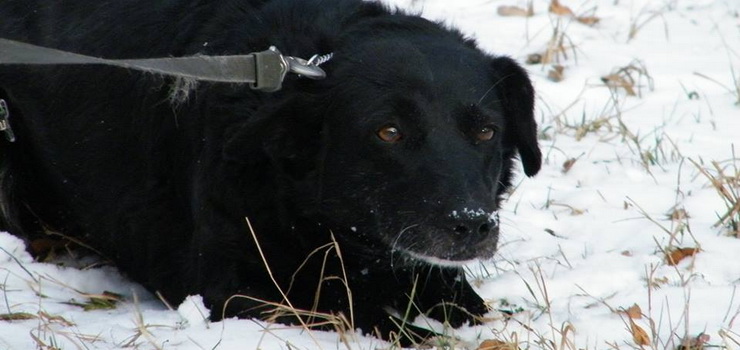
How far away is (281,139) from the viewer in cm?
399

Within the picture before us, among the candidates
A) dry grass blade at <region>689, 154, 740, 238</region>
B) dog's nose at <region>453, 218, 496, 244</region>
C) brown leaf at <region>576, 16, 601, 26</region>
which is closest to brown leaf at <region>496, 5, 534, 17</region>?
brown leaf at <region>576, 16, 601, 26</region>

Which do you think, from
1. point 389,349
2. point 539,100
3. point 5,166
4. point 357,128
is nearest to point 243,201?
point 357,128

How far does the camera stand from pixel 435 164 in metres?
3.79

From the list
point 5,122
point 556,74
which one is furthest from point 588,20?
point 5,122

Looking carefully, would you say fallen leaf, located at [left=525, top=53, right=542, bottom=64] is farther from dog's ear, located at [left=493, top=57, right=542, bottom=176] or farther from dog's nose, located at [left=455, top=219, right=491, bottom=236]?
dog's nose, located at [left=455, top=219, right=491, bottom=236]

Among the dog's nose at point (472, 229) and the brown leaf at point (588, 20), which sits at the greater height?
the dog's nose at point (472, 229)

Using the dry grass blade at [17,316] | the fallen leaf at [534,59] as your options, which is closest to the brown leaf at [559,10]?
the fallen leaf at [534,59]

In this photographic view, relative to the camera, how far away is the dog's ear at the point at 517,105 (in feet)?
14.1

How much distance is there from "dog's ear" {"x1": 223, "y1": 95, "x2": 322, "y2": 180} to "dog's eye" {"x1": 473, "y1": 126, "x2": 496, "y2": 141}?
52 cm

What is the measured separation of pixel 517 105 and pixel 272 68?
3.36 feet

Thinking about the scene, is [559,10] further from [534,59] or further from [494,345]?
[494,345]

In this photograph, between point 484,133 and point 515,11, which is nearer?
point 484,133

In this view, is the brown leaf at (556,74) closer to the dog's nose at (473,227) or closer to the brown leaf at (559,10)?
the brown leaf at (559,10)

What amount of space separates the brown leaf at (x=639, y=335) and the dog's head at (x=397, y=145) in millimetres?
511
